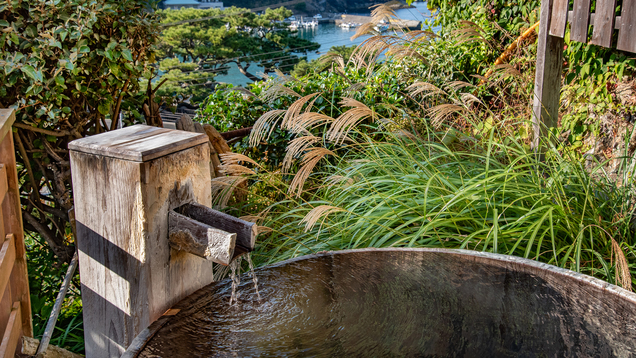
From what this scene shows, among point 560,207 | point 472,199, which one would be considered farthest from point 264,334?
point 560,207

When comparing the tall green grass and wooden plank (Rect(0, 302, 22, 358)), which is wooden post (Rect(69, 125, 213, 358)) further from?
the tall green grass

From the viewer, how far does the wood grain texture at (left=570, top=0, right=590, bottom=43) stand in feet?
8.41

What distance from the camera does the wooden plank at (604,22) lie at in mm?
2338

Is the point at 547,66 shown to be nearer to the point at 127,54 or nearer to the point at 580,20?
the point at 580,20

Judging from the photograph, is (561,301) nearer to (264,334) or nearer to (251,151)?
(264,334)

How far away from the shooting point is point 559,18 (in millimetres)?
2725

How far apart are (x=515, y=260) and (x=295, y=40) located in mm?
21365

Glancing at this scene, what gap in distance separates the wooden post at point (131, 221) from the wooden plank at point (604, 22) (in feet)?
7.43

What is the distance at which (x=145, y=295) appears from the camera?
1.03 meters

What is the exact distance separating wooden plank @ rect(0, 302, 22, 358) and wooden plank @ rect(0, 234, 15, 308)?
0.15 meters

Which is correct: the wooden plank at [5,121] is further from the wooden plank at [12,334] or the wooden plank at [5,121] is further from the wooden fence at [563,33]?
the wooden fence at [563,33]

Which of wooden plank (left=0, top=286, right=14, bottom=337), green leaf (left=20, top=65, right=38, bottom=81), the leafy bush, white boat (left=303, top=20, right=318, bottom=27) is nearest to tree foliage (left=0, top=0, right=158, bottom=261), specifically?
green leaf (left=20, top=65, right=38, bottom=81)

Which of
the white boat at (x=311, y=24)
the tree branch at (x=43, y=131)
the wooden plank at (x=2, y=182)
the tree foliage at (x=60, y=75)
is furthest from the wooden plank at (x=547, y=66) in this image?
the white boat at (x=311, y=24)

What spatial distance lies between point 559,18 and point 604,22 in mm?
347
